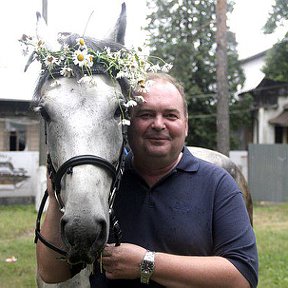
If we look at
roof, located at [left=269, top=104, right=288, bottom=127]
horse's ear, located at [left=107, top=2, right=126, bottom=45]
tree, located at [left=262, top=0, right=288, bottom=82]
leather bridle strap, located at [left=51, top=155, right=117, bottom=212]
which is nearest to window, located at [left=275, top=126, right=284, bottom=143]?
roof, located at [left=269, top=104, right=288, bottom=127]

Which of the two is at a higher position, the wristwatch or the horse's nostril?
the horse's nostril

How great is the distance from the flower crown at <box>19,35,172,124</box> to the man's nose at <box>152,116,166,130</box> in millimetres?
127

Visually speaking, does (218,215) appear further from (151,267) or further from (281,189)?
(281,189)

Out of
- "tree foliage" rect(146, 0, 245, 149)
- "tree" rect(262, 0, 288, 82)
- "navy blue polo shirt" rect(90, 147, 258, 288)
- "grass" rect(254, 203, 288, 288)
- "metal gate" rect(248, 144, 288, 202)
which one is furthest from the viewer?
"tree foliage" rect(146, 0, 245, 149)

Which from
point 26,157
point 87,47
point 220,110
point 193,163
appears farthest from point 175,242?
point 26,157

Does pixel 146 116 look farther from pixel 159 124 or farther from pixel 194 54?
pixel 194 54

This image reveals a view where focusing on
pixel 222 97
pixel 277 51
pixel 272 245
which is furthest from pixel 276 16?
pixel 272 245

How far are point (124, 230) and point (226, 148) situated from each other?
462 inches

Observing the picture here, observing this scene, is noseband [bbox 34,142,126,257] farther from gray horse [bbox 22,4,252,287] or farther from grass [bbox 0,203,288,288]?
grass [bbox 0,203,288,288]

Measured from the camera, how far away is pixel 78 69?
93.9 inches

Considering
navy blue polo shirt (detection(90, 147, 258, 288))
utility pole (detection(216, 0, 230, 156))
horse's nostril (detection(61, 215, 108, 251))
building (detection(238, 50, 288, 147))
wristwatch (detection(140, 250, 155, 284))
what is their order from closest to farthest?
horse's nostril (detection(61, 215, 108, 251))
wristwatch (detection(140, 250, 155, 284))
navy blue polo shirt (detection(90, 147, 258, 288))
utility pole (detection(216, 0, 230, 156))
building (detection(238, 50, 288, 147))

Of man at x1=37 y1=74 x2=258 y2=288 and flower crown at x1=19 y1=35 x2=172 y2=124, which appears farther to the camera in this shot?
flower crown at x1=19 y1=35 x2=172 y2=124

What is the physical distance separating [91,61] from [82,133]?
389 millimetres

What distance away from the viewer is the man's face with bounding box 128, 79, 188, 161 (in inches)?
97.5
